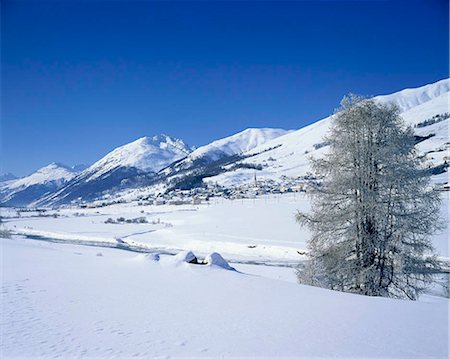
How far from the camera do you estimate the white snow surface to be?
5.92 m

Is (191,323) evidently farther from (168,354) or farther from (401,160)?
(401,160)

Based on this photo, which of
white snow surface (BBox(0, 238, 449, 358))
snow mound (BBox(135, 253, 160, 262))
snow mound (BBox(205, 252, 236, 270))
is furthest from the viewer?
snow mound (BBox(135, 253, 160, 262))

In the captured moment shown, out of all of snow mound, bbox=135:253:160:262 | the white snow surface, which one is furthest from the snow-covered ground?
the white snow surface

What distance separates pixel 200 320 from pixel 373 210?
7.94 m

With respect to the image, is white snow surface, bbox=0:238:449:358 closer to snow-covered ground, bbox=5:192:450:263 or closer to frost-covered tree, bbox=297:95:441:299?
frost-covered tree, bbox=297:95:441:299

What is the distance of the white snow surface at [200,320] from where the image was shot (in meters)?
5.92

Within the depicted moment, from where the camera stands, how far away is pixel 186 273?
1285 cm

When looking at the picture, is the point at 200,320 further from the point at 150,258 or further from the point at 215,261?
the point at 150,258

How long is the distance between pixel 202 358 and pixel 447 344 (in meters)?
4.59

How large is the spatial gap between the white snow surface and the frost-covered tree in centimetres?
256

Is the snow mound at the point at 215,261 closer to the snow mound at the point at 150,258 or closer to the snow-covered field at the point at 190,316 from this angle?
the snow-covered field at the point at 190,316

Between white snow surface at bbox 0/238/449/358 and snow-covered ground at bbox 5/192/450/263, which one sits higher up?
white snow surface at bbox 0/238/449/358

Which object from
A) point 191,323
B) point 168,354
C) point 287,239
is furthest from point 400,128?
point 287,239

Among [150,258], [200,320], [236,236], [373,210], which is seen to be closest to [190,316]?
[200,320]
